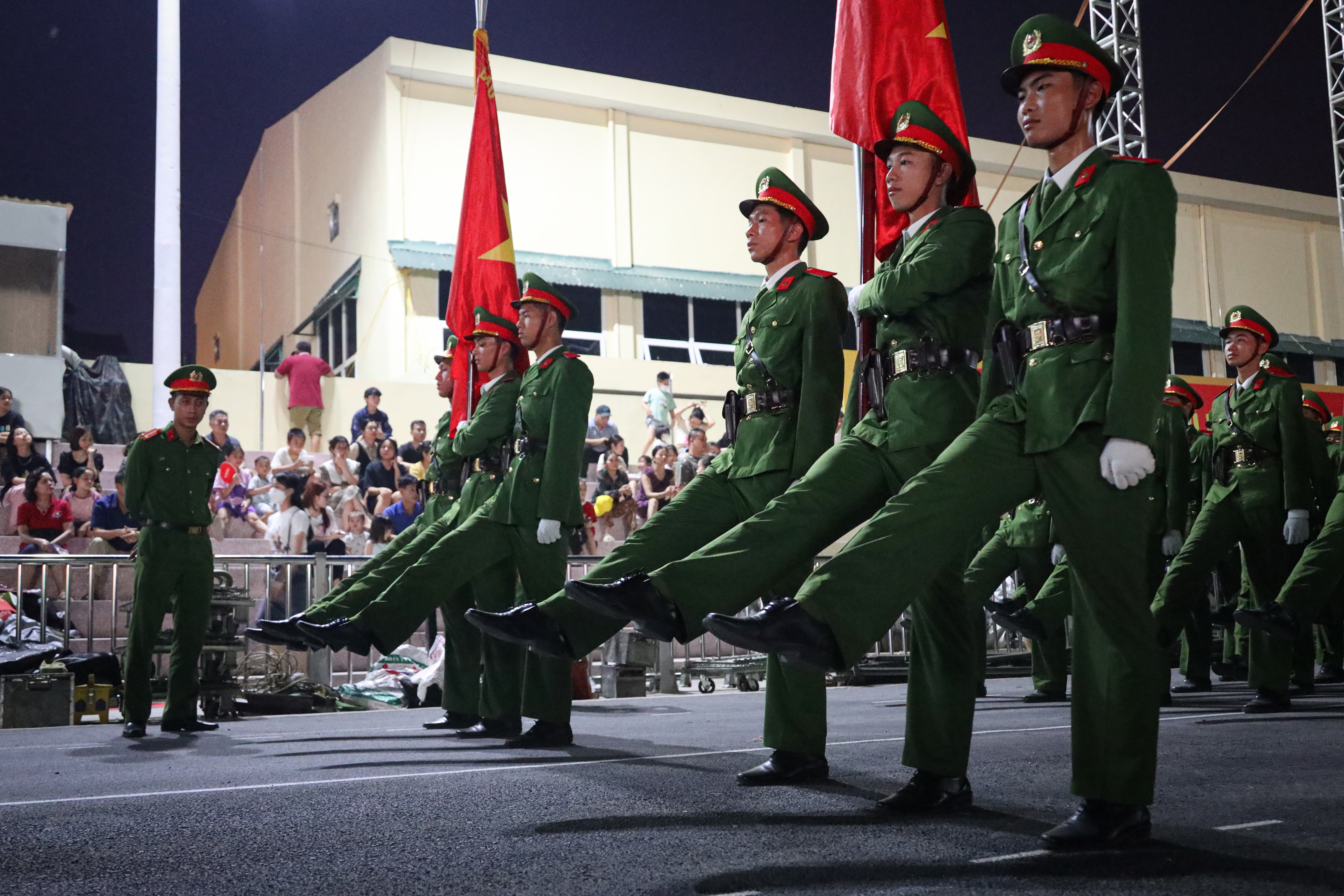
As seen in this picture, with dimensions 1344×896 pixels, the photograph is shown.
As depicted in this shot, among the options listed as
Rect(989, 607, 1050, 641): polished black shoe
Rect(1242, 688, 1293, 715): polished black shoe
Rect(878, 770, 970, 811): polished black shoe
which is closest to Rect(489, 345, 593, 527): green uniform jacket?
Rect(878, 770, 970, 811): polished black shoe

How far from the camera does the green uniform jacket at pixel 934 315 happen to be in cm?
374

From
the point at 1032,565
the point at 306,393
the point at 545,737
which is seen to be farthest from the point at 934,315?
the point at 306,393

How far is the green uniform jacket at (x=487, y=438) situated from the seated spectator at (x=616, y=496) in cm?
706

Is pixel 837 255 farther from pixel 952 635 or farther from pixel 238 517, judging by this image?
pixel 952 635

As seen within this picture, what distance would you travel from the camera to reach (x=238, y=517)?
1246cm

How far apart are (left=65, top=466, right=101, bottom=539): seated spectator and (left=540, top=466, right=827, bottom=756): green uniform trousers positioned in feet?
28.4

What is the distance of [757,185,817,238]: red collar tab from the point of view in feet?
15.2

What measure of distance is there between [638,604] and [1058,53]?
1757 millimetres

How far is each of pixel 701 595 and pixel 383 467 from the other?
10541 millimetres

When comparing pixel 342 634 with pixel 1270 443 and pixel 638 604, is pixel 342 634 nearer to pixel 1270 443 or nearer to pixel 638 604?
pixel 638 604

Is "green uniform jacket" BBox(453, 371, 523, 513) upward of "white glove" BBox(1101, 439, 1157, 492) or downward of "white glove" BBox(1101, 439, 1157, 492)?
upward

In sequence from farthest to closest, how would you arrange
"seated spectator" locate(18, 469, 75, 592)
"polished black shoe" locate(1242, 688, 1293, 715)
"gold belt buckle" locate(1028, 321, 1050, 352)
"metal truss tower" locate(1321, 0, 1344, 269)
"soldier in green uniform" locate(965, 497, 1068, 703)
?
"metal truss tower" locate(1321, 0, 1344, 269) < "seated spectator" locate(18, 469, 75, 592) < "soldier in green uniform" locate(965, 497, 1068, 703) < "polished black shoe" locate(1242, 688, 1293, 715) < "gold belt buckle" locate(1028, 321, 1050, 352)

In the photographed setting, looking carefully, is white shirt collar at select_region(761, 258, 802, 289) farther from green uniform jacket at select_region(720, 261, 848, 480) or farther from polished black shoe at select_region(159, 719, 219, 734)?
polished black shoe at select_region(159, 719, 219, 734)

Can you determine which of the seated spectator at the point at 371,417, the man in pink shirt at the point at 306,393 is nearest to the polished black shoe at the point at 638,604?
the seated spectator at the point at 371,417
